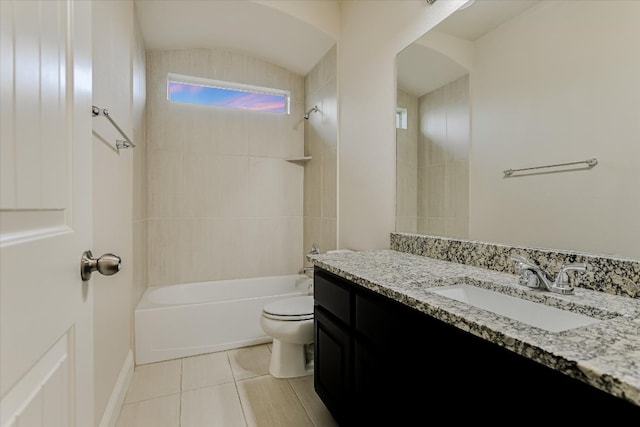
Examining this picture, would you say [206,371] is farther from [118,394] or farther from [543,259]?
[543,259]

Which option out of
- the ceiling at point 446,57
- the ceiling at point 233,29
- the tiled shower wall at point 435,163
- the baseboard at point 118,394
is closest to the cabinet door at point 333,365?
the tiled shower wall at point 435,163

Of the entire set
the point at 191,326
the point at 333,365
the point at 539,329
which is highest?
the point at 539,329

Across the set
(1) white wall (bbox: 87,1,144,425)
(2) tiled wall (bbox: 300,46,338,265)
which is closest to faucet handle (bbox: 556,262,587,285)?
(1) white wall (bbox: 87,1,144,425)

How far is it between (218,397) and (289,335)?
20.9 inches

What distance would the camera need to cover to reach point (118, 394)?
175 cm

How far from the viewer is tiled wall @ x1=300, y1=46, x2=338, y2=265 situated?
111 inches

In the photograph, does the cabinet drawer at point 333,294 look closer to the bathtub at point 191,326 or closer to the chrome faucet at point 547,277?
the chrome faucet at point 547,277

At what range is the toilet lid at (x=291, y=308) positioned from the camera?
207 cm

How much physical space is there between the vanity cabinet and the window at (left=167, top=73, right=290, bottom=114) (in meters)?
2.35

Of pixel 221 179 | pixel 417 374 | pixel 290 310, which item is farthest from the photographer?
pixel 221 179

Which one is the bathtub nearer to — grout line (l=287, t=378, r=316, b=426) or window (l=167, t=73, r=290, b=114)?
grout line (l=287, t=378, r=316, b=426)

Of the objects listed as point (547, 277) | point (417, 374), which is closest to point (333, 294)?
point (417, 374)

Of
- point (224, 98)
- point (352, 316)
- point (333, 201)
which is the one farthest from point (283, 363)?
point (224, 98)

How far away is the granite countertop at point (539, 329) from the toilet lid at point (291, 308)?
74 cm
